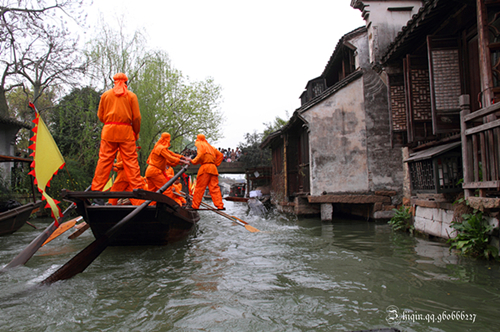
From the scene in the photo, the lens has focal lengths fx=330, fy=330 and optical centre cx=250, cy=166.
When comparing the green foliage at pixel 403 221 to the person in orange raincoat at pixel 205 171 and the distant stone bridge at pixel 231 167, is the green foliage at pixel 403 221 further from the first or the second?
the distant stone bridge at pixel 231 167

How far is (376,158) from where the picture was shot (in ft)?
34.5

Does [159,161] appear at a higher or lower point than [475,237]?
higher

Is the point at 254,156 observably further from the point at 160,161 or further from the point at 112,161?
the point at 112,161

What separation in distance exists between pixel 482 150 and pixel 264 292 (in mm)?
3447

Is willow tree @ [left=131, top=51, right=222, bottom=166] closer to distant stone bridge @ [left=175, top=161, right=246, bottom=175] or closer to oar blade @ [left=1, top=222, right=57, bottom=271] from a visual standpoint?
distant stone bridge @ [left=175, top=161, right=246, bottom=175]

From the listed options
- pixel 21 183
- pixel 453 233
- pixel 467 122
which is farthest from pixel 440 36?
pixel 21 183

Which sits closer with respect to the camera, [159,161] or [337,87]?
[159,161]

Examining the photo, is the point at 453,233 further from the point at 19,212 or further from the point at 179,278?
the point at 19,212

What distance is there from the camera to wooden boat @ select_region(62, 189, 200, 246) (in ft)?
15.3

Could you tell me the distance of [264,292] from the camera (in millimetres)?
3619

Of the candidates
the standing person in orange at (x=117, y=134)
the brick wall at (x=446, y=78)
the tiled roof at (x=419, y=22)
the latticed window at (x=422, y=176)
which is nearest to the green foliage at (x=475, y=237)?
the latticed window at (x=422, y=176)

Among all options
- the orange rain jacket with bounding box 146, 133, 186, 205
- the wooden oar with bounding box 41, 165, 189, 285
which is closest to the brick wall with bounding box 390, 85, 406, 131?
the orange rain jacket with bounding box 146, 133, 186, 205

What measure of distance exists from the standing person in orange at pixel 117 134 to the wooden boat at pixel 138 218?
0.43m

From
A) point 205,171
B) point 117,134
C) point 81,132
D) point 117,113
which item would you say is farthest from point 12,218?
point 81,132
